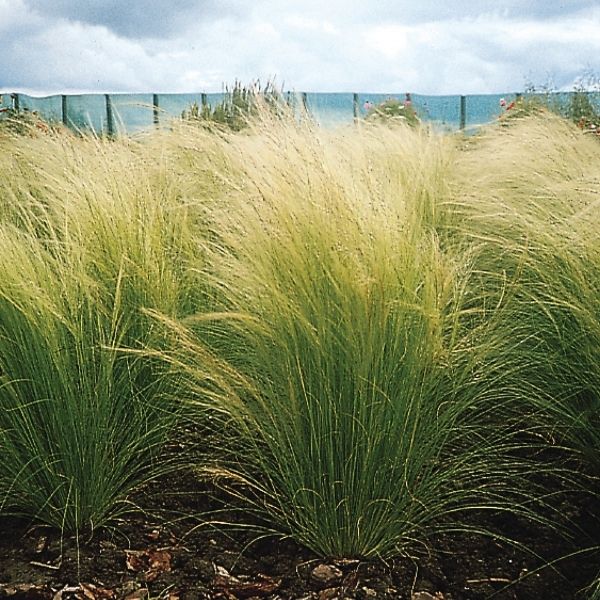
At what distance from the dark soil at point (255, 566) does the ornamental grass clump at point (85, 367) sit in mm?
105

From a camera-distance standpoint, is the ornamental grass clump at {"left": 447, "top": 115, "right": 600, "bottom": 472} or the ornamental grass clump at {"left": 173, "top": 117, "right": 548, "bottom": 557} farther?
the ornamental grass clump at {"left": 447, "top": 115, "right": 600, "bottom": 472}

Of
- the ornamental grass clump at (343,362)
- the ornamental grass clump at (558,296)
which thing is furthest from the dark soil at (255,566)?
the ornamental grass clump at (558,296)

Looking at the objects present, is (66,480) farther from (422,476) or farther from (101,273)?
(422,476)

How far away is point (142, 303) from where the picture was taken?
8.69 feet

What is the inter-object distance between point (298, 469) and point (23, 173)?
10.3 ft

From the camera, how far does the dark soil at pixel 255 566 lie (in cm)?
217

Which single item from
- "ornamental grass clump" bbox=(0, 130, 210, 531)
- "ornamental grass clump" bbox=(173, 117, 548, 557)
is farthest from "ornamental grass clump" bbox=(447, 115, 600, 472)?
"ornamental grass clump" bbox=(0, 130, 210, 531)

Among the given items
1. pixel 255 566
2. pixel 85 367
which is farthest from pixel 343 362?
pixel 85 367

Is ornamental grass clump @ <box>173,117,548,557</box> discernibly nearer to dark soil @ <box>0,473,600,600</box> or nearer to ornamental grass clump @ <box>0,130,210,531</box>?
dark soil @ <box>0,473,600,600</box>

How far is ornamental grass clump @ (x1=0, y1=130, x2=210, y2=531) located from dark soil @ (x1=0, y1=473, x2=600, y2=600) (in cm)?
10

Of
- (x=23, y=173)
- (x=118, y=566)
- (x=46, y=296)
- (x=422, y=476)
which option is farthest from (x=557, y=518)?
(x=23, y=173)

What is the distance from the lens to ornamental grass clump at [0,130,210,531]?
239cm

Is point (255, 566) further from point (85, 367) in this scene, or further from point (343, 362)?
point (85, 367)

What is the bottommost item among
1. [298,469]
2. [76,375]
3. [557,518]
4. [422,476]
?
[557,518]
